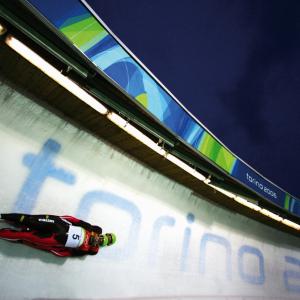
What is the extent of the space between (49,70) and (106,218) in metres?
2.67

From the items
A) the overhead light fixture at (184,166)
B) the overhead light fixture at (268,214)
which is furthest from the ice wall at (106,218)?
the overhead light fixture at (268,214)

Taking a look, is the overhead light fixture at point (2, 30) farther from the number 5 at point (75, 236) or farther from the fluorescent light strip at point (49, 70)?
the number 5 at point (75, 236)

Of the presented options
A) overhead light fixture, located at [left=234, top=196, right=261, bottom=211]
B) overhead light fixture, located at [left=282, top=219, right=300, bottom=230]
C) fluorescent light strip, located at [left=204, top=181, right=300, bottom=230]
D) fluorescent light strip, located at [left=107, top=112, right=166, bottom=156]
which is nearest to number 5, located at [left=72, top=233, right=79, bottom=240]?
fluorescent light strip, located at [left=107, top=112, right=166, bottom=156]

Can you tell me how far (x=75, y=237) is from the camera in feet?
12.4

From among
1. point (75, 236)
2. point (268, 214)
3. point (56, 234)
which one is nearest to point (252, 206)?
point (268, 214)

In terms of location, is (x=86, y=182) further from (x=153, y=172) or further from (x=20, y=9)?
(x=20, y=9)

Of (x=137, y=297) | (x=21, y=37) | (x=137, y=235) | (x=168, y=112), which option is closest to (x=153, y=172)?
(x=137, y=235)

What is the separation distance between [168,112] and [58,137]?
174 cm

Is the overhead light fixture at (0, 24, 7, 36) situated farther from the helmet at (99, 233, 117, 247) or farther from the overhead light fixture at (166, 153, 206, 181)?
the helmet at (99, 233, 117, 247)

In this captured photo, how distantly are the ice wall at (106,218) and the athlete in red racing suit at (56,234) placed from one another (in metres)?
0.18

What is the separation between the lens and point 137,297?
4883 millimetres

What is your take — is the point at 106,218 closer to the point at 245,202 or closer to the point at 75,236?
the point at 75,236

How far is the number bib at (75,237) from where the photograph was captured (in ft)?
12.2

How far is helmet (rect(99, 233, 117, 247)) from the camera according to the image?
4.24m
